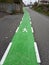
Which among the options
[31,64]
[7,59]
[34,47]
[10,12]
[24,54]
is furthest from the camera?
[10,12]

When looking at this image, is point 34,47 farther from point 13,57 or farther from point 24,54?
point 13,57

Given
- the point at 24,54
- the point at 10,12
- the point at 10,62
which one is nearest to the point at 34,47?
the point at 24,54

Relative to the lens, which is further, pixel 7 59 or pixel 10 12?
pixel 10 12

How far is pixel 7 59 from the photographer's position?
25.6 ft

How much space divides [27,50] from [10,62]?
206 cm

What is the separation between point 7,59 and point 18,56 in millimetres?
526

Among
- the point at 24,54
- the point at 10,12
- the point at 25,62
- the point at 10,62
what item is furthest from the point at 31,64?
the point at 10,12

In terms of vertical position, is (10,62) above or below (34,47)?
above

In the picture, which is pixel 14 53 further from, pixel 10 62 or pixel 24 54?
pixel 10 62

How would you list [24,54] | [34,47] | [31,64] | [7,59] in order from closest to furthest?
1. [31,64]
2. [7,59]
3. [24,54]
4. [34,47]

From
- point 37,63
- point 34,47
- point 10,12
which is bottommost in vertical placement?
point 10,12

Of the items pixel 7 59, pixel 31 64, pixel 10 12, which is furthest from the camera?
pixel 10 12

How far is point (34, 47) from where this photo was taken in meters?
9.97

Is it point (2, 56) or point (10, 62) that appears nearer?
point (10, 62)
